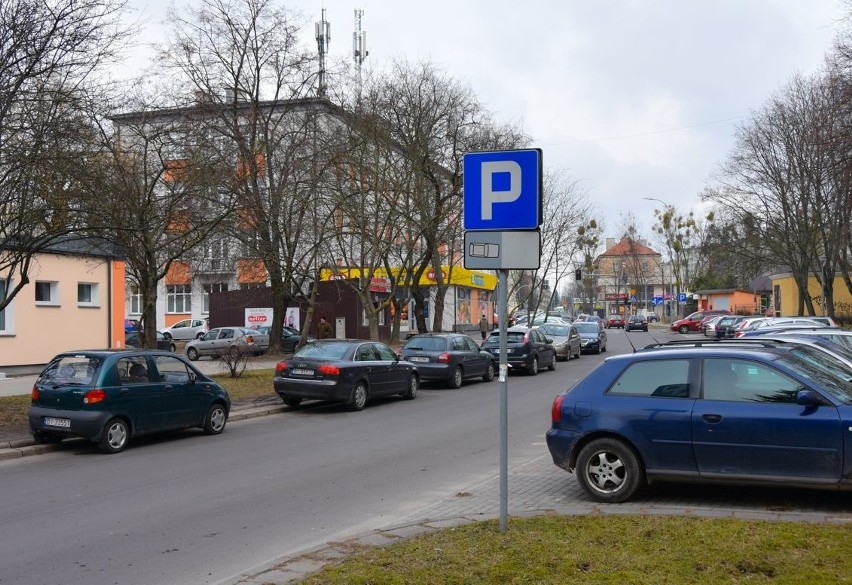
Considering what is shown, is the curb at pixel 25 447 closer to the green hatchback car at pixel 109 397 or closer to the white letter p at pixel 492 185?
the green hatchback car at pixel 109 397

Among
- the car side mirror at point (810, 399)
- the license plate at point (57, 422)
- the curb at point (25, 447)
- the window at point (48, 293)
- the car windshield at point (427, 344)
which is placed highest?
the window at point (48, 293)

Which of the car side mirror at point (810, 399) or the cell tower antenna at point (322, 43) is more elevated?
the cell tower antenna at point (322, 43)

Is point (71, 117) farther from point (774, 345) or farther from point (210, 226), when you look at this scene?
point (774, 345)

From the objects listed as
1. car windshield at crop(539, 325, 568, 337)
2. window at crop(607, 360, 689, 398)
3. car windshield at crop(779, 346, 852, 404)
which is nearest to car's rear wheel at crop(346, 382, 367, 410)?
window at crop(607, 360, 689, 398)

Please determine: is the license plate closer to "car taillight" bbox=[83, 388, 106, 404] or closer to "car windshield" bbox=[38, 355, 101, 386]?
"car taillight" bbox=[83, 388, 106, 404]

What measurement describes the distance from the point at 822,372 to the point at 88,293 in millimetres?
27606

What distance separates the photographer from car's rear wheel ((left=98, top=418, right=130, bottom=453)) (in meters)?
11.8

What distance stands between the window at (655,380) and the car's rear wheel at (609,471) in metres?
0.56

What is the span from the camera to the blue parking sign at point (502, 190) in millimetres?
5992

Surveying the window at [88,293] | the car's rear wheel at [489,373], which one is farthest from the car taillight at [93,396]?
the window at [88,293]

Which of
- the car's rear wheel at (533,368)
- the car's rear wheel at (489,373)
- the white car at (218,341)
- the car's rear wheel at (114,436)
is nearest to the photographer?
the car's rear wheel at (114,436)

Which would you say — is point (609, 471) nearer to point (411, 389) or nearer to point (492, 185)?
point (492, 185)

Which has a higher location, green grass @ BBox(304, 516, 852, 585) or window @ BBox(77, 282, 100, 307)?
window @ BBox(77, 282, 100, 307)

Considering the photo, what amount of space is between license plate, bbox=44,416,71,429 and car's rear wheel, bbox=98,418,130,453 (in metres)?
0.52
